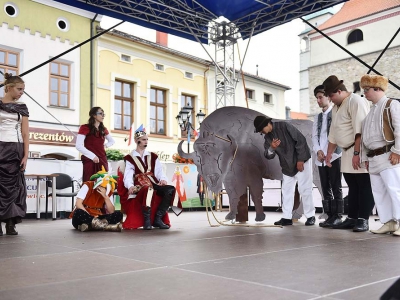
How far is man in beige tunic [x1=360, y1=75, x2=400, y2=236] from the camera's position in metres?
4.38

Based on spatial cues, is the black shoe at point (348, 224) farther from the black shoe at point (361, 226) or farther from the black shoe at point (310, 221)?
the black shoe at point (310, 221)

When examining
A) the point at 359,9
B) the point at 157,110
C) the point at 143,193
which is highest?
the point at 359,9

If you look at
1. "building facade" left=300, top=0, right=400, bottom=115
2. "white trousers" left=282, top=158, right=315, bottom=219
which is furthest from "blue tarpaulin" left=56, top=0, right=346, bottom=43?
"building facade" left=300, top=0, right=400, bottom=115

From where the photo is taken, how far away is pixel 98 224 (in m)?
5.41

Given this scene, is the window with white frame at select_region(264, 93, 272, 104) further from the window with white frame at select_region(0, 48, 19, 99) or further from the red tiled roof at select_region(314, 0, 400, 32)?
the window with white frame at select_region(0, 48, 19, 99)

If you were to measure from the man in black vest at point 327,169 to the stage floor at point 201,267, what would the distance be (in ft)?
3.49

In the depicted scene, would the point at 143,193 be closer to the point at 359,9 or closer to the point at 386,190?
the point at 386,190

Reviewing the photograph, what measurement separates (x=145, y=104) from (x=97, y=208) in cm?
1478

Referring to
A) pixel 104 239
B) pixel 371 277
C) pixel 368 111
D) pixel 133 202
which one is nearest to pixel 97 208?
pixel 133 202

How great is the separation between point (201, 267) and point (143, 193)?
114 inches

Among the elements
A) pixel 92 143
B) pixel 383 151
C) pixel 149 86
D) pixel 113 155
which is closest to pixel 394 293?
pixel 383 151

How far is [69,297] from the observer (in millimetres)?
2076

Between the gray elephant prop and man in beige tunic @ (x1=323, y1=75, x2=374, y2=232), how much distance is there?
955mm

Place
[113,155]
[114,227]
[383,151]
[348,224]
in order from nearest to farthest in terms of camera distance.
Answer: [383,151], [348,224], [114,227], [113,155]
